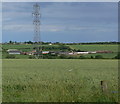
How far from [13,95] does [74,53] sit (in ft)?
137

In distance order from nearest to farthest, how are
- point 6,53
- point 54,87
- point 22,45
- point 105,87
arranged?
point 105,87, point 54,87, point 6,53, point 22,45

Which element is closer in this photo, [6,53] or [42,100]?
[42,100]

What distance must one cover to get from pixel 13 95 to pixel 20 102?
1007 millimetres

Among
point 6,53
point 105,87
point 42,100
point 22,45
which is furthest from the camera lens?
point 22,45

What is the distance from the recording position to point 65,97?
823 cm

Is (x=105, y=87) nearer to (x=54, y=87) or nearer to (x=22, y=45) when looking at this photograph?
(x=54, y=87)

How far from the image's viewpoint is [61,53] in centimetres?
4988

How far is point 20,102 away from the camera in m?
8.10

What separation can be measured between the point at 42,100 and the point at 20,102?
0.61 m

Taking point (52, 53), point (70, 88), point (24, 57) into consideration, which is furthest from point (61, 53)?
point (70, 88)

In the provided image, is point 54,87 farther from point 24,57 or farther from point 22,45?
point 22,45

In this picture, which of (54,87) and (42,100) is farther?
(54,87)

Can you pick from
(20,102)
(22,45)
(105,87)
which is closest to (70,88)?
(105,87)

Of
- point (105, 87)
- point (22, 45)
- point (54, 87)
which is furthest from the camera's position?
point (22, 45)
